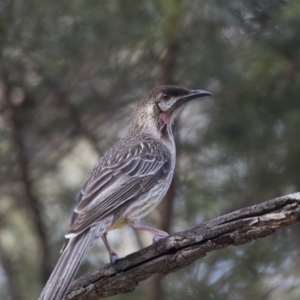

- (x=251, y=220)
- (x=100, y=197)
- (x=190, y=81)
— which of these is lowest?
(x=251, y=220)

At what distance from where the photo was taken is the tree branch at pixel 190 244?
509 centimetres

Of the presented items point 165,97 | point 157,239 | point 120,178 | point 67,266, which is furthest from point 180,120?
point 67,266

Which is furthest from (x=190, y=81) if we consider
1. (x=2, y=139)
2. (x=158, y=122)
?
(x=2, y=139)

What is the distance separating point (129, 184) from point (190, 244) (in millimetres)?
1485

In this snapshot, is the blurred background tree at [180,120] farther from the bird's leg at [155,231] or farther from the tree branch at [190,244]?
the tree branch at [190,244]

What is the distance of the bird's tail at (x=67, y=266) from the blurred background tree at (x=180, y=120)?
7.79 ft

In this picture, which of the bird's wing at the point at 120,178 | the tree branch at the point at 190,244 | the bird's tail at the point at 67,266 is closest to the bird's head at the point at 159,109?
the bird's wing at the point at 120,178

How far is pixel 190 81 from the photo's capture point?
855 centimetres

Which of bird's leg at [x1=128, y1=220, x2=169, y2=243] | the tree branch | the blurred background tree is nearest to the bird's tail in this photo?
the tree branch

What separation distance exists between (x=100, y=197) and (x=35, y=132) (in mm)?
2640

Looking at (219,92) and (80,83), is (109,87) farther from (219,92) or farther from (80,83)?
(219,92)

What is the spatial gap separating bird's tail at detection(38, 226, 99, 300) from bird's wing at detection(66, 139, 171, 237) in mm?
85

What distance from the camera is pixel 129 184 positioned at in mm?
6875

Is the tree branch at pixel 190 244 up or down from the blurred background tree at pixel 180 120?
down
